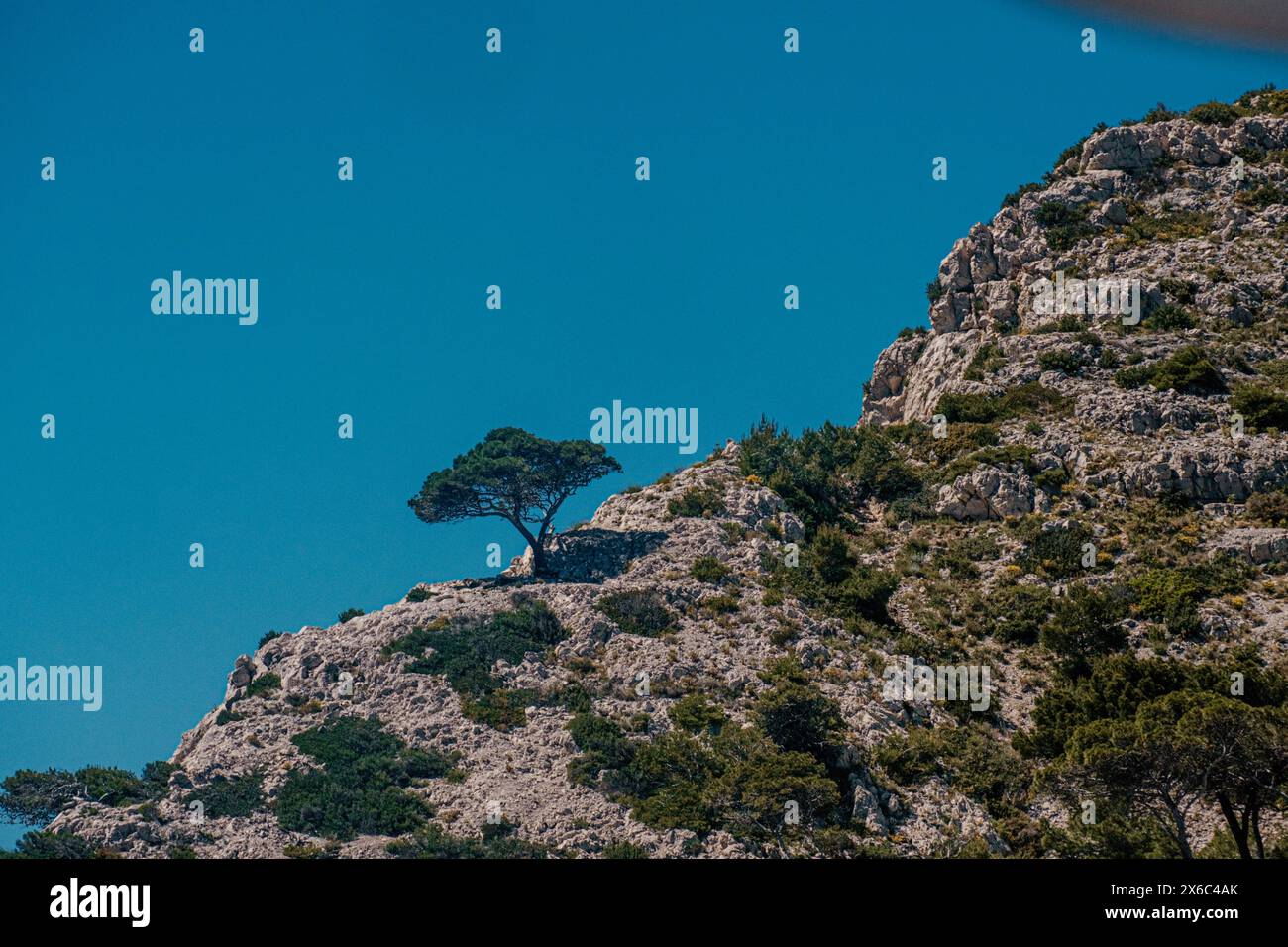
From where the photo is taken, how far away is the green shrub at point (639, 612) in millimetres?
58625

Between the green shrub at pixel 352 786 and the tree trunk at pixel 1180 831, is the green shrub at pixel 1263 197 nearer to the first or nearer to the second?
the tree trunk at pixel 1180 831

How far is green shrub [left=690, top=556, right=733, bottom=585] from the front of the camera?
61.4 m

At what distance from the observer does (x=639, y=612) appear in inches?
2339

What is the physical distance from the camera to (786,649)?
184 feet

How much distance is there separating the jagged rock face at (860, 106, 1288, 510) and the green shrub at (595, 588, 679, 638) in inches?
591

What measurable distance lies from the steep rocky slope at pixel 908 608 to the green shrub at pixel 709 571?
12 cm

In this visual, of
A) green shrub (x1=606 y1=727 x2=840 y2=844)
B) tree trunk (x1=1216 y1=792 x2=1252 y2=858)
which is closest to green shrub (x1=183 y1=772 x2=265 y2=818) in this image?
green shrub (x1=606 y1=727 x2=840 y2=844)

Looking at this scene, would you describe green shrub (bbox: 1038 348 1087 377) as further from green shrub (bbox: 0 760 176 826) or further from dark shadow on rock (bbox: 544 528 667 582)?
green shrub (bbox: 0 760 176 826)

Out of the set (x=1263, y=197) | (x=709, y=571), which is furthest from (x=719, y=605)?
(x=1263, y=197)

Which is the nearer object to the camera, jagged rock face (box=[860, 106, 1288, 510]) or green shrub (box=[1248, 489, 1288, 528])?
green shrub (box=[1248, 489, 1288, 528])
